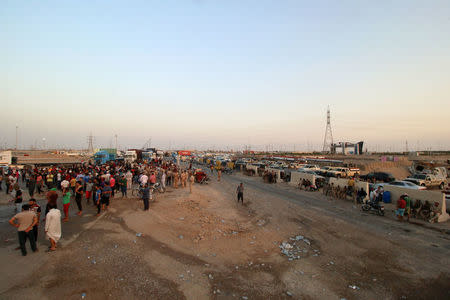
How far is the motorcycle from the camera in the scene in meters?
14.1

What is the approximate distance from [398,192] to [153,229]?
16567 millimetres

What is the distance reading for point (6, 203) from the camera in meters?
14.7

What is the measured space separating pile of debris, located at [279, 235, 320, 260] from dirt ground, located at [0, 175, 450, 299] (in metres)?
0.10

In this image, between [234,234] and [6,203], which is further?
[6,203]

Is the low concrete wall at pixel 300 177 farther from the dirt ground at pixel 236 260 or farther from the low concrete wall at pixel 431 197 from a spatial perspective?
the dirt ground at pixel 236 260

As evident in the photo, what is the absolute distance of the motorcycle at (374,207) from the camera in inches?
556

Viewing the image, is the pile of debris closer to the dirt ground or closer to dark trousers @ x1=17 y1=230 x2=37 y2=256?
the dirt ground

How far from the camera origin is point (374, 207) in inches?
571

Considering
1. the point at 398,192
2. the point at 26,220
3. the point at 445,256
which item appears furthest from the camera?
the point at 398,192

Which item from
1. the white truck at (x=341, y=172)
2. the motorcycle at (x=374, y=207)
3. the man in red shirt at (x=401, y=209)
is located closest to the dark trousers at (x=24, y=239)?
the man in red shirt at (x=401, y=209)

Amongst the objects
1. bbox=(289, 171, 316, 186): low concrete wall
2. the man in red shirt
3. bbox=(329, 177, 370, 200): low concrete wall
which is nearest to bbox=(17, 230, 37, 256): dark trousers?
the man in red shirt

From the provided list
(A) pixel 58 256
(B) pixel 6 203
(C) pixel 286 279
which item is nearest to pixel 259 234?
(C) pixel 286 279

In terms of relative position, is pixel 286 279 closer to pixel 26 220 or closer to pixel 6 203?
pixel 26 220

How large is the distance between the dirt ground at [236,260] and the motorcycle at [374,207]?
1145 mm
